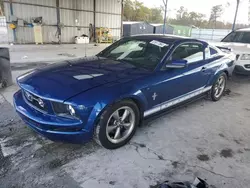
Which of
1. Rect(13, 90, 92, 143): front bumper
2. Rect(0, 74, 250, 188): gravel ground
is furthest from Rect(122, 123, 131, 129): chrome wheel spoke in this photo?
Rect(13, 90, 92, 143): front bumper

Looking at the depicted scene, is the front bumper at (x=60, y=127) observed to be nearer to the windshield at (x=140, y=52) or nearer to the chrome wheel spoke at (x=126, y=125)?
the chrome wheel spoke at (x=126, y=125)

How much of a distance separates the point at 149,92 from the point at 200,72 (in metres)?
1.41

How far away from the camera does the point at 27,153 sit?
2.46 meters

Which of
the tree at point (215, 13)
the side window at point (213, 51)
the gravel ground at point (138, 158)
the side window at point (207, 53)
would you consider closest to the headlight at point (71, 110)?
the gravel ground at point (138, 158)

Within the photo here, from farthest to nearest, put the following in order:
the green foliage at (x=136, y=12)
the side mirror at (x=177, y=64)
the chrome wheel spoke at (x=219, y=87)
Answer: the green foliage at (x=136, y=12)
the chrome wheel spoke at (x=219, y=87)
the side mirror at (x=177, y=64)

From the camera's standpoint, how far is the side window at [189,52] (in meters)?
3.23

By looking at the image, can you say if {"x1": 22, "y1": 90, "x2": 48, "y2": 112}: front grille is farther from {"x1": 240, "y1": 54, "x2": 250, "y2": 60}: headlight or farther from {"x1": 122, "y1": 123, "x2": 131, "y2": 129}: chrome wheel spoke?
{"x1": 240, "y1": 54, "x2": 250, "y2": 60}: headlight

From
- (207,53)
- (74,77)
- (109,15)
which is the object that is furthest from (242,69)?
(109,15)

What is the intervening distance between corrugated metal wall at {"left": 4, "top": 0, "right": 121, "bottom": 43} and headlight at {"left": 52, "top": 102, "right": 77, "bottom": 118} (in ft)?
45.7

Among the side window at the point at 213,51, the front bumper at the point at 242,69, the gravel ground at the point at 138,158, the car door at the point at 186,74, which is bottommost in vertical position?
the gravel ground at the point at 138,158

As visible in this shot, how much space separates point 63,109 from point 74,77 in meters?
0.51

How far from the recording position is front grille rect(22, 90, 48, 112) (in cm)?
226

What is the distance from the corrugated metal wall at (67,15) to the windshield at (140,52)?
12818 millimetres

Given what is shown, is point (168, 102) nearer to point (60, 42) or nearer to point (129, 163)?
point (129, 163)
